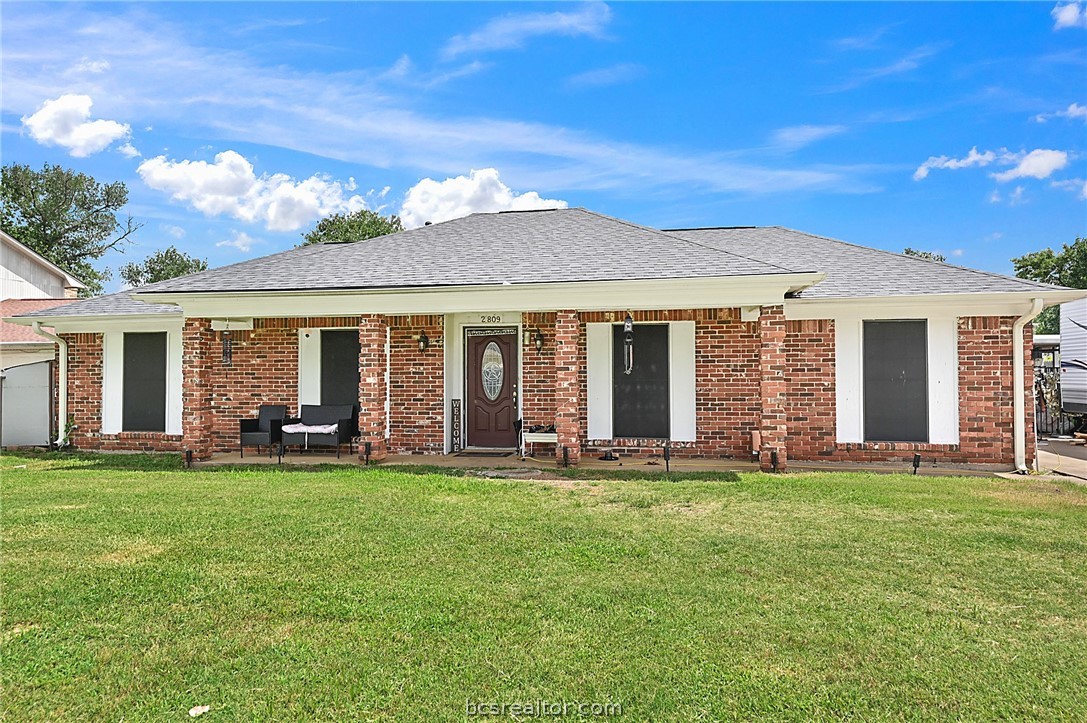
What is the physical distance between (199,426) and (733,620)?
387 inches

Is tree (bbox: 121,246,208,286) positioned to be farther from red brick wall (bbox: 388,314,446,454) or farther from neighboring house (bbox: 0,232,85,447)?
red brick wall (bbox: 388,314,446,454)

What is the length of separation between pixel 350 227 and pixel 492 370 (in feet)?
97.8

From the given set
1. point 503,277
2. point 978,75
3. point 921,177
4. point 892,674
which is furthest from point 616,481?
point 921,177

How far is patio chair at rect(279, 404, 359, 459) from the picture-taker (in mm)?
11281

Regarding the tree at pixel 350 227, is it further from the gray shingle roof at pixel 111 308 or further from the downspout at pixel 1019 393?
the downspout at pixel 1019 393

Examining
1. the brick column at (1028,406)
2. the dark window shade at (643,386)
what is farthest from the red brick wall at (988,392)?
the dark window shade at (643,386)

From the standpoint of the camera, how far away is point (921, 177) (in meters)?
24.9

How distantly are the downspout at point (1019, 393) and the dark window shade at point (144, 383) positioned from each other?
14.2m

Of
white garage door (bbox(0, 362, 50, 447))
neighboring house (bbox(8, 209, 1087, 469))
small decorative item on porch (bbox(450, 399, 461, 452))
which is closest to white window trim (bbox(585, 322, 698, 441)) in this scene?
neighboring house (bbox(8, 209, 1087, 469))

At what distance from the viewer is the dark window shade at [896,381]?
10484mm

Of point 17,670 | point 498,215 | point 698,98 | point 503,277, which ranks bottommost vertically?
point 17,670

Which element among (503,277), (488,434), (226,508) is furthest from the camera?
(488,434)

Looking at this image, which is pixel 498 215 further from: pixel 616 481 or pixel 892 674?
pixel 892 674

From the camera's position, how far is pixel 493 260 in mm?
11203
